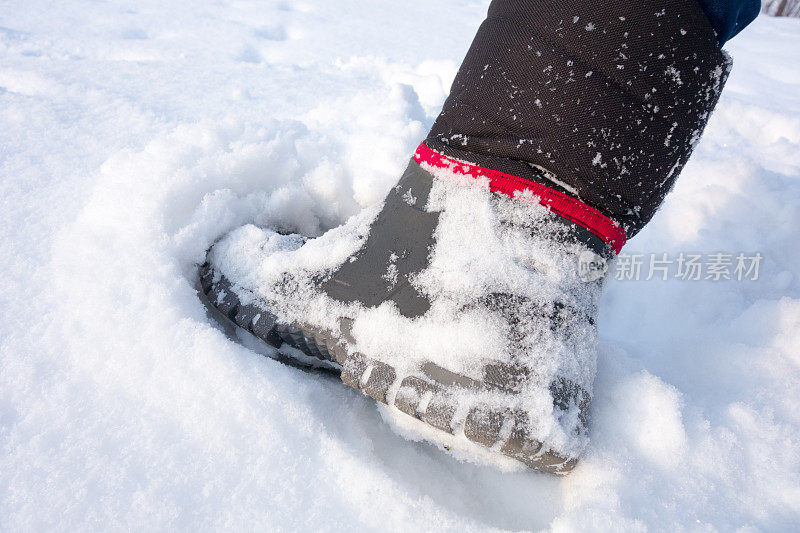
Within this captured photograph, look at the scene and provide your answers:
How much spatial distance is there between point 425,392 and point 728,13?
491mm

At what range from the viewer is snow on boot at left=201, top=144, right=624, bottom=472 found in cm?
52

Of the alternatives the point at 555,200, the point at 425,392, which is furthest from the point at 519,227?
the point at 425,392

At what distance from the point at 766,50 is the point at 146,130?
2910mm

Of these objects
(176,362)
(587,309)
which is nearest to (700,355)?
(587,309)

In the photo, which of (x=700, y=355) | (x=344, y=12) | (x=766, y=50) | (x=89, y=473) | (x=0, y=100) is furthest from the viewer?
(x=766, y=50)

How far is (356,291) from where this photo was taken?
24.5 inches

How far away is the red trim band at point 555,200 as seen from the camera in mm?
574

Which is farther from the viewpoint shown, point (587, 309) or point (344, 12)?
point (344, 12)

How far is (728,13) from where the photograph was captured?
526 millimetres

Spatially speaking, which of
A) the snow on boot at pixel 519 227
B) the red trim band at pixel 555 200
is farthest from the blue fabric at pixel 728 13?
the red trim band at pixel 555 200

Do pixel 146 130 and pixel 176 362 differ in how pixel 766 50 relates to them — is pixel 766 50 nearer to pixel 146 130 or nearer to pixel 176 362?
pixel 146 130

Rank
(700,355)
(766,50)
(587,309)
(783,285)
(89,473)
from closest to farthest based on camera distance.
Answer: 1. (89,473)
2. (587,309)
3. (700,355)
4. (783,285)
5. (766,50)

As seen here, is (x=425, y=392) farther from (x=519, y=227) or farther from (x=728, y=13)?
(x=728, y=13)

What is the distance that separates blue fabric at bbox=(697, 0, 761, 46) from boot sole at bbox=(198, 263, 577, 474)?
0.44 meters
